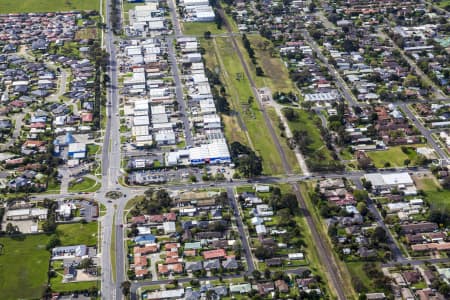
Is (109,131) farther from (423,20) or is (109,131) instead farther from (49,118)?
(423,20)

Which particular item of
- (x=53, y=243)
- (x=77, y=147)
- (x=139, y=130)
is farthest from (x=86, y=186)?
(x=139, y=130)

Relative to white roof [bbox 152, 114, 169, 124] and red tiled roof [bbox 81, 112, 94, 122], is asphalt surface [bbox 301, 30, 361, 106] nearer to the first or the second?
white roof [bbox 152, 114, 169, 124]

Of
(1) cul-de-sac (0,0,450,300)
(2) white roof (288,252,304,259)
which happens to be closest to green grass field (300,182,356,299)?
(1) cul-de-sac (0,0,450,300)

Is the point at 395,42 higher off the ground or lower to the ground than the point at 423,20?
lower

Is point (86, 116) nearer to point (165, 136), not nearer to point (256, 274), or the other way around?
point (165, 136)

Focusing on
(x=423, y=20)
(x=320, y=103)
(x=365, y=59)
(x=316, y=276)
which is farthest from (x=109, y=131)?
(x=423, y=20)

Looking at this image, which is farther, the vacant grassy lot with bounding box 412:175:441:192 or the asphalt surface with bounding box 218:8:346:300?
the vacant grassy lot with bounding box 412:175:441:192

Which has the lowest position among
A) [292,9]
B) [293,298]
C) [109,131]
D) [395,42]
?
[293,298]
